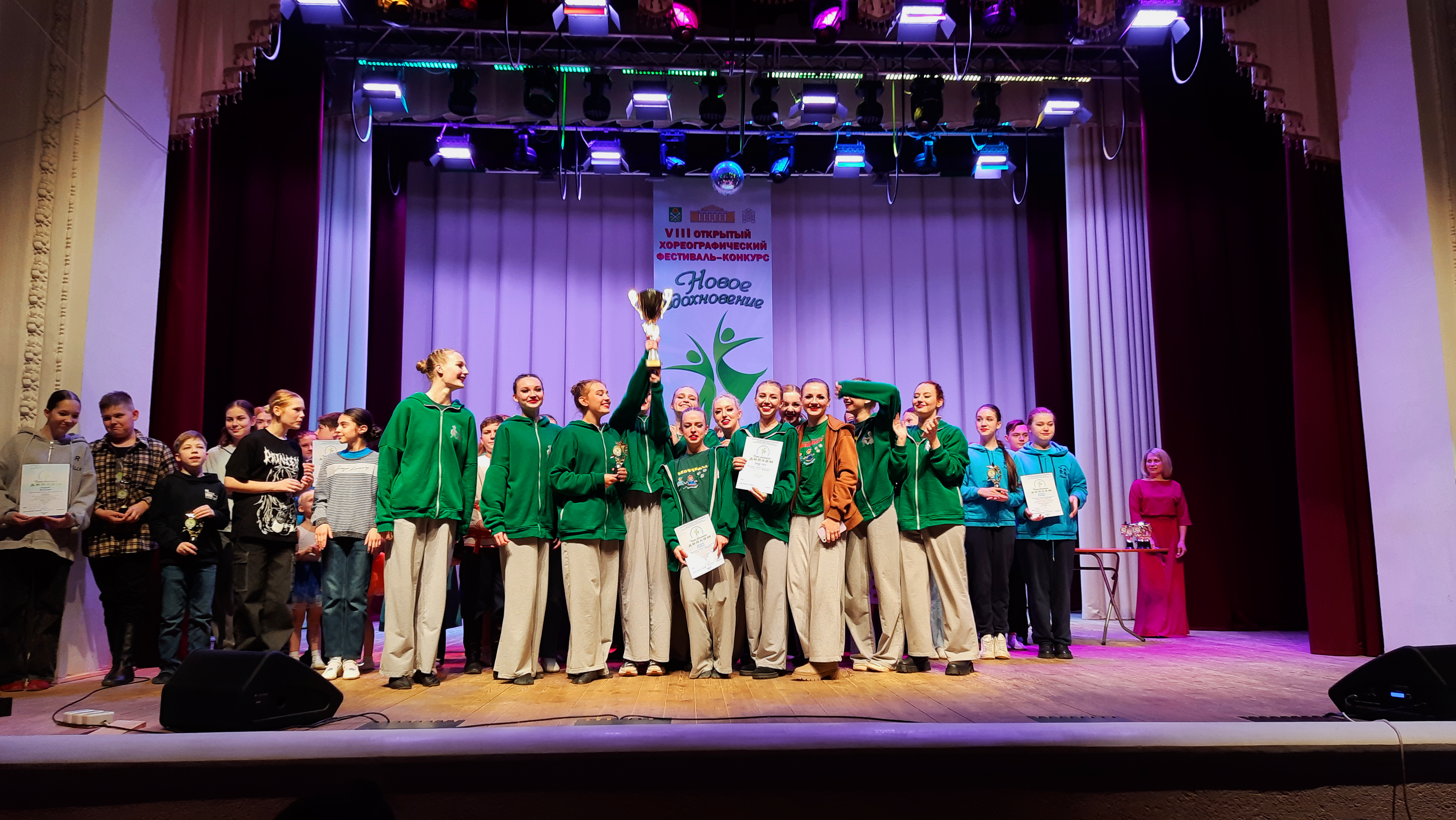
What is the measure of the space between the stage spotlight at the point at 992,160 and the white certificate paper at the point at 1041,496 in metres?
4.35

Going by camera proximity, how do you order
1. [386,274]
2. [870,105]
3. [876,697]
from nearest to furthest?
[876,697] → [870,105] → [386,274]

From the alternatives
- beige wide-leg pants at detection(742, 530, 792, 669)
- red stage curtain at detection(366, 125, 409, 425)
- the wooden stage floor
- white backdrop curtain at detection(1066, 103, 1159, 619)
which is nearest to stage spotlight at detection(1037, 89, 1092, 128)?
white backdrop curtain at detection(1066, 103, 1159, 619)

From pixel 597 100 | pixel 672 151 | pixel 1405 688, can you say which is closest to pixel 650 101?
pixel 597 100

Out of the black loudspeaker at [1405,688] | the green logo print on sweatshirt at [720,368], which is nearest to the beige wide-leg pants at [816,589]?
the black loudspeaker at [1405,688]

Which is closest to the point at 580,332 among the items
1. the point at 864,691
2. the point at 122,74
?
the point at 122,74

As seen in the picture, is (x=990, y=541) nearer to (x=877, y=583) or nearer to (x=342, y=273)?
(x=877, y=583)

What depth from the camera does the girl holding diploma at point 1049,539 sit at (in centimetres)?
535

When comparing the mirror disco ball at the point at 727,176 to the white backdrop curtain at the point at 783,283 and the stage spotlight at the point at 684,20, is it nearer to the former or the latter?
the white backdrop curtain at the point at 783,283

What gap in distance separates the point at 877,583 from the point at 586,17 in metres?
4.87

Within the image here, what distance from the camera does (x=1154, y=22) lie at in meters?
7.27

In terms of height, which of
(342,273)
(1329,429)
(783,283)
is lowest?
(1329,429)

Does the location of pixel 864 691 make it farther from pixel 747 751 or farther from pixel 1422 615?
pixel 1422 615

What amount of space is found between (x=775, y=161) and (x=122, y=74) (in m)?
5.09

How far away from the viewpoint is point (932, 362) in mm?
10102
